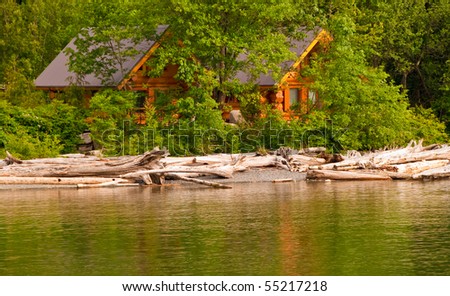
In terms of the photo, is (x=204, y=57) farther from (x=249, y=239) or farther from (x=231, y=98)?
(x=249, y=239)

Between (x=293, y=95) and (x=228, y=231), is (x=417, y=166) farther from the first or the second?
(x=228, y=231)

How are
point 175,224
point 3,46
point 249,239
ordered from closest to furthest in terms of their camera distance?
point 249,239, point 175,224, point 3,46

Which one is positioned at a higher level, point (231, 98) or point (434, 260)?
point (231, 98)

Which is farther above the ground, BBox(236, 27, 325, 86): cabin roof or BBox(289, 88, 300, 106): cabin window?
BBox(236, 27, 325, 86): cabin roof

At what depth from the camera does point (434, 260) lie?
2398 cm

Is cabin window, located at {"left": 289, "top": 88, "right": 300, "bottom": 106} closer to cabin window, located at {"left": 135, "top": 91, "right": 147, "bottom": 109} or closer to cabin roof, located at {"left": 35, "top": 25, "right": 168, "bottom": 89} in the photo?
cabin window, located at {"left": 135, "top": 91, "right": 147, "bottom": 109}

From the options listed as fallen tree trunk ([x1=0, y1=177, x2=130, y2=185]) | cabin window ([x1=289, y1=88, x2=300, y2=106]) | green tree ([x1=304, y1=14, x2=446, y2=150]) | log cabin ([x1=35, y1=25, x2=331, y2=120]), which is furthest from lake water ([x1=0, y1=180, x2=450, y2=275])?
cabin window ([x1=289, y1=88, x2=300, y2=106])

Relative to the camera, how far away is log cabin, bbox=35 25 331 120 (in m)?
55.7

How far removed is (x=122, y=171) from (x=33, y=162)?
3298 millimetres

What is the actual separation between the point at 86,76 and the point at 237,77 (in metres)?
7.59

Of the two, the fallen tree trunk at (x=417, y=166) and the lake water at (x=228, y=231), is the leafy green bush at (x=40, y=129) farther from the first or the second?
the fallen tree trunk at (x=417, y=166)

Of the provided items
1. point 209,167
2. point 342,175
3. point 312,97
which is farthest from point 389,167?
point 312,97
